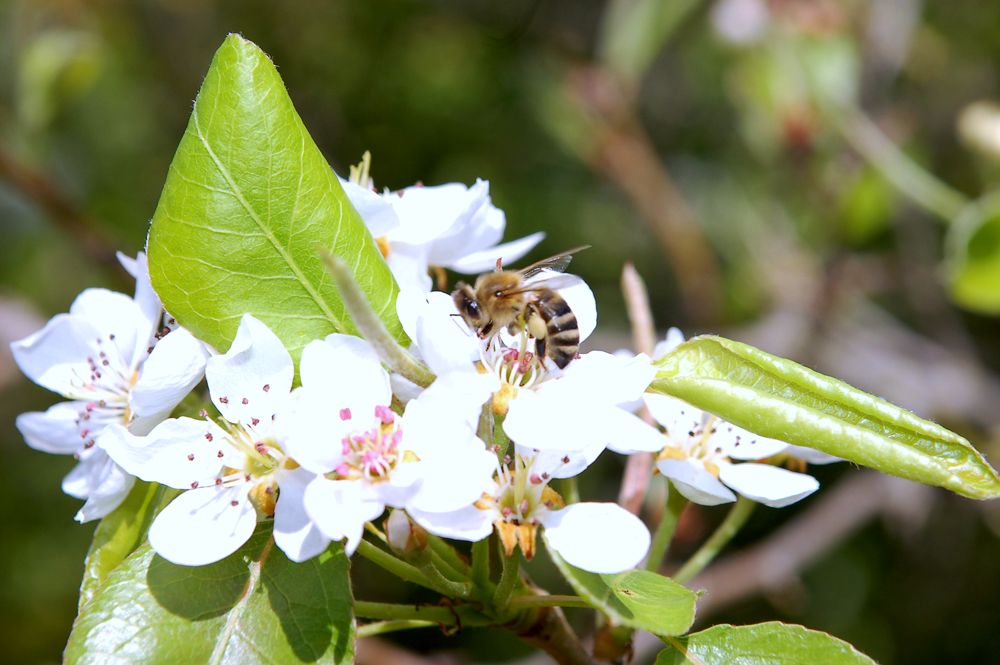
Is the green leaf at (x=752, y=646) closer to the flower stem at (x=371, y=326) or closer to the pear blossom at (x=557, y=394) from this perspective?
the pear blossom at (x=557, y=394)

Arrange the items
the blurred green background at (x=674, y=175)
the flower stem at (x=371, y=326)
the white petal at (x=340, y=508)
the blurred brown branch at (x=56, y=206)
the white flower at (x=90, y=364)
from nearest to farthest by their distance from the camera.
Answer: the flower stem at (x=371, y=326)
the white petal at (x=340, y=508)
the white flower at (x=90, y=364)
the blurred brown branch at (x=56, y=206)
the blurred green background at (x=674, y=175)

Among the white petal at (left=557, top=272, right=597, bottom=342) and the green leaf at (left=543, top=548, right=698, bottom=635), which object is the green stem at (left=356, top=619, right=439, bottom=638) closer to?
the green leaf at (left=543, top=548, right=698, bottom=635)

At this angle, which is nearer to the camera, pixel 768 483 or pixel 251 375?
pixel 251 375

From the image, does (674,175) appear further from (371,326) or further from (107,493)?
(371,326)

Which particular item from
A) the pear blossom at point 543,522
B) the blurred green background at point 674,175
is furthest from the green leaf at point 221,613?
the blurred green background at point 674,175

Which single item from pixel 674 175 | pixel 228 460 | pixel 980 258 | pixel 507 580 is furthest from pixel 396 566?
pixel 674 175

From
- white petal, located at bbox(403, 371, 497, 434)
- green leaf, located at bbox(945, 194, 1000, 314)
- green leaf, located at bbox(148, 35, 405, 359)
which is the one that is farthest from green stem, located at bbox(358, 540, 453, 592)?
green leaf, located at bbox(945, 194, 1000, 314)
